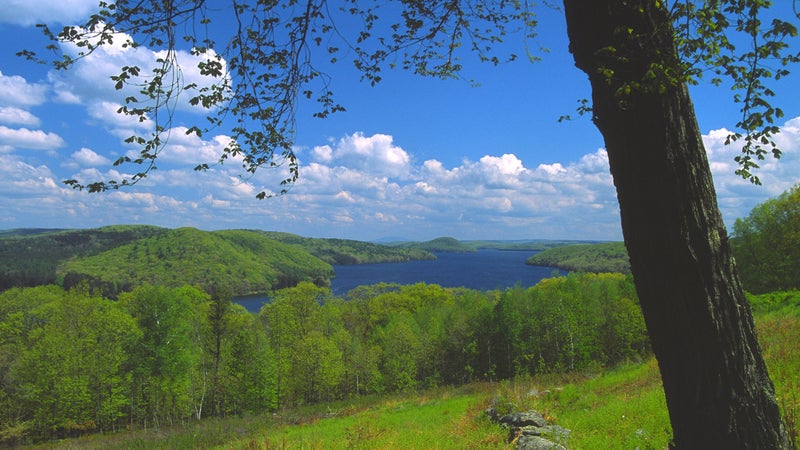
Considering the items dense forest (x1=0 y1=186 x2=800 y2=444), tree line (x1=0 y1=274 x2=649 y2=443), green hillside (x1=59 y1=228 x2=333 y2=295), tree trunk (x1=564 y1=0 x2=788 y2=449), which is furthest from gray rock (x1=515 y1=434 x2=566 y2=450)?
green hillside (x1=59 y1=228 x2=333 y2=295)

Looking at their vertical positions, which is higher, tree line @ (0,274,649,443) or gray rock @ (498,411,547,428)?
gray rock @ (498,411,547,428)

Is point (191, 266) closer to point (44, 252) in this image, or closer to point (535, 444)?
point (44, 252)

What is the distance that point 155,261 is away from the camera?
139750 millimetres

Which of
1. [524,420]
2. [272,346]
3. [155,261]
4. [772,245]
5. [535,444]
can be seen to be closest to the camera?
[535,444]

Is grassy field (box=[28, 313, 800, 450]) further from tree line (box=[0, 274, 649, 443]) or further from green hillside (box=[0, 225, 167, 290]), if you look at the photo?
green hillside (box=[0, 225, 167, 290])

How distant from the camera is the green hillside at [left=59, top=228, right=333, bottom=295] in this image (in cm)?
12338

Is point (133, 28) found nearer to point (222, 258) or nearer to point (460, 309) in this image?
point (460, 309)

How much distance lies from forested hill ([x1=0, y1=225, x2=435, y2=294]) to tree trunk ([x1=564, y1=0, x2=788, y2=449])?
121 meters

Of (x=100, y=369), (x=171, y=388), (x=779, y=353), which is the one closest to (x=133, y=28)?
(x=779, y=353)

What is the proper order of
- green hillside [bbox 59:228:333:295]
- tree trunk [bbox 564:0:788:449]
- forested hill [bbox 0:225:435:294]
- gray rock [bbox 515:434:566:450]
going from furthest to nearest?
green hillside [bbox 59:228:333:295]
forested hill [bbox 0:225:435:294]
gray rock [bbox 515:434:566:450]
tree trunk [bbox 564:0:788:449]

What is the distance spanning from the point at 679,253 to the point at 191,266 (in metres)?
157

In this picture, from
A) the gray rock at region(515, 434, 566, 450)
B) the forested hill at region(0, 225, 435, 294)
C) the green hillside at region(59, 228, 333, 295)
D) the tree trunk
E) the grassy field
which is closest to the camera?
the tree trunk

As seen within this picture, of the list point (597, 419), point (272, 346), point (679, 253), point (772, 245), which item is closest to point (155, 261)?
point (272, 346)

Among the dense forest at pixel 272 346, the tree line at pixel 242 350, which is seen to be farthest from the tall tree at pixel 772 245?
the tree line at pixel 242 350
